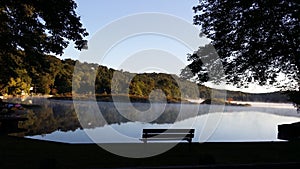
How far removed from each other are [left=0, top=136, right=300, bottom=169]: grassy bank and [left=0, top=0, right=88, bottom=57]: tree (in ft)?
13.3

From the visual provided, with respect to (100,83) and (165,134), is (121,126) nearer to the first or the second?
(165,134)

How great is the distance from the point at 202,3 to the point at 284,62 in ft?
16.4

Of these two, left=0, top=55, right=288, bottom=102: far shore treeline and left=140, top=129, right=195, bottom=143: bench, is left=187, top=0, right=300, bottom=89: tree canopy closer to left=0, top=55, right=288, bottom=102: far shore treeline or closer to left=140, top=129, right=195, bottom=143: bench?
left=140, top=129, right=195, bottom=143: bench

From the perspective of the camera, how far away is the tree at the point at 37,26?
11.5m

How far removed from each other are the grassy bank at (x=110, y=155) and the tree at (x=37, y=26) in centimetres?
406

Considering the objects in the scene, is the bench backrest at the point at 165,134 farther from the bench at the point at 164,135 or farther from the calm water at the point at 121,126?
the calm water at the point at 121,126

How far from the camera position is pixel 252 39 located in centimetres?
1313

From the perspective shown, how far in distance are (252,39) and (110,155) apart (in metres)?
8.31

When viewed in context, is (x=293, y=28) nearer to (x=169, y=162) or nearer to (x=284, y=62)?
(x=284, y=62)

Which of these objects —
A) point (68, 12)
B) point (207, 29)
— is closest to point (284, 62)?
point (207, 29)

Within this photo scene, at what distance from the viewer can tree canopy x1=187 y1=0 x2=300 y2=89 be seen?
12.1 meters

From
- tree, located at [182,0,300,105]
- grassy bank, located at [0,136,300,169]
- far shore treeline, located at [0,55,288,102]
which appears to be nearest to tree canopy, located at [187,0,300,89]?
tree, located at [182,0,300,105]

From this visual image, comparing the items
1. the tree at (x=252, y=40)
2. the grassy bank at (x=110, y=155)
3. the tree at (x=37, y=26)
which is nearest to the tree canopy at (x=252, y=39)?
the tree at (x=252, y=40)

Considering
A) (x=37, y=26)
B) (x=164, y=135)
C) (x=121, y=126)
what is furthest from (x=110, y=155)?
(x=121, y=126)
